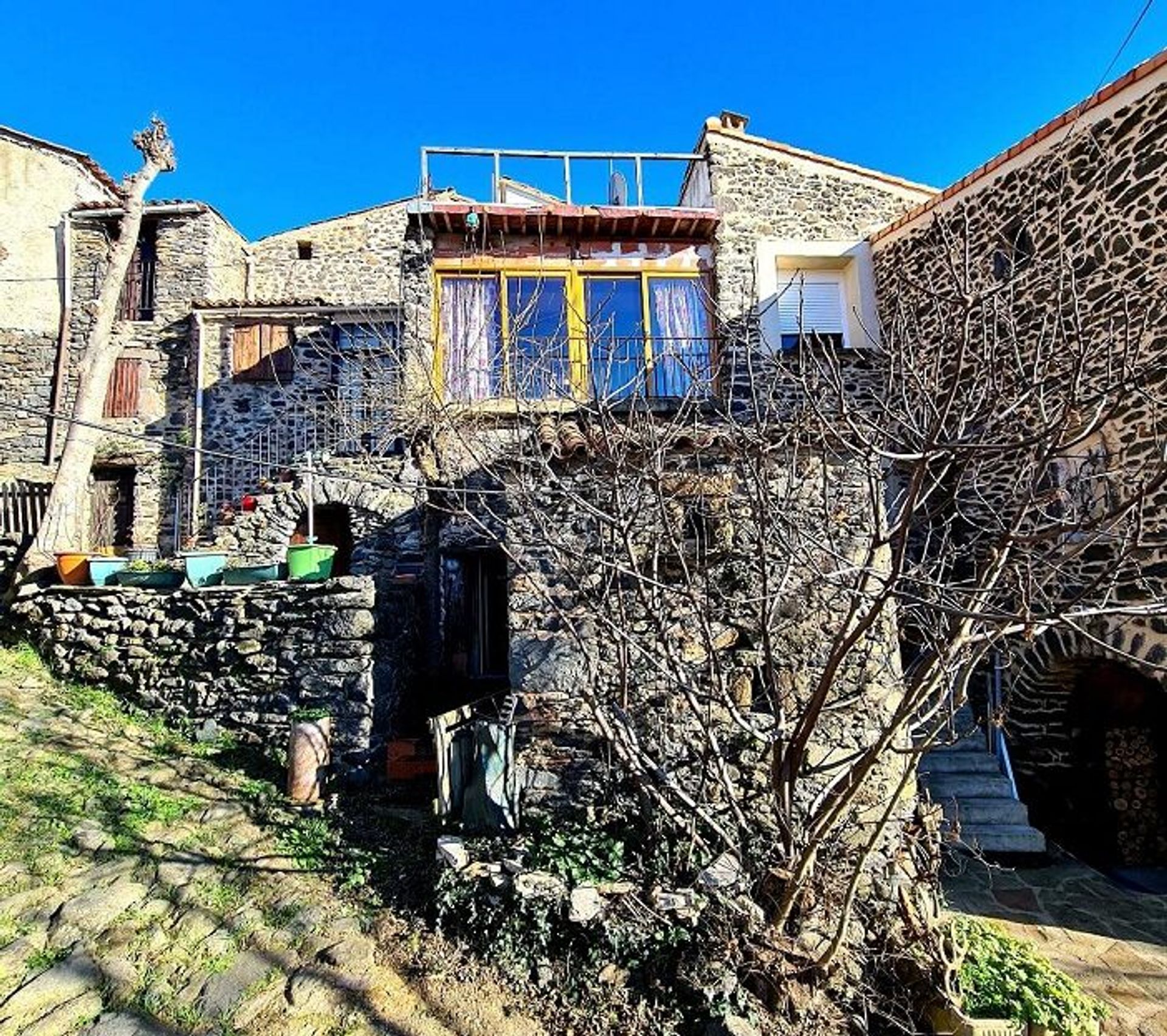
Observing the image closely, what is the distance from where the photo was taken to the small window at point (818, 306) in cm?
941

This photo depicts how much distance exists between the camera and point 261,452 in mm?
12453

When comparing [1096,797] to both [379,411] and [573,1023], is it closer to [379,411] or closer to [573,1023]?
[573,1023]

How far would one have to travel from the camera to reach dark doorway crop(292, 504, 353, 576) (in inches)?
451

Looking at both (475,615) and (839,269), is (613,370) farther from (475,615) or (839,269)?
(839,269)

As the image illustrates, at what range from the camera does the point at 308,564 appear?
23.2 feet

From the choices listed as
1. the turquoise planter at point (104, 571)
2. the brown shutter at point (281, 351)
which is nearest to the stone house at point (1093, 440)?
the turquoise planter at point (104, 571)

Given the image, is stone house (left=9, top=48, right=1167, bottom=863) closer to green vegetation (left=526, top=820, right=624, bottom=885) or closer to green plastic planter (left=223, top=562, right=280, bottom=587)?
green vegetation (left=526, top=820, right=624, bottom=885)

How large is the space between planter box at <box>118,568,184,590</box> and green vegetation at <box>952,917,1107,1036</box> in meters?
7.87

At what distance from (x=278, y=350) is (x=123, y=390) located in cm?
340

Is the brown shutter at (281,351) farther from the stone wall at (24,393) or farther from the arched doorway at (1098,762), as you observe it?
the arched doorway at (1098,762)

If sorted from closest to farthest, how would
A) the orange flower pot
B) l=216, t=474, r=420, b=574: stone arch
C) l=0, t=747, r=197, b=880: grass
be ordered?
l=0, t=747, r=197, b=880: grass → the orange flower pot → l=216, t=474, r=420, b=574: stone arch

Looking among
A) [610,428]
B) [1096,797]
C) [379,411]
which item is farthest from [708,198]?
[1096,797]

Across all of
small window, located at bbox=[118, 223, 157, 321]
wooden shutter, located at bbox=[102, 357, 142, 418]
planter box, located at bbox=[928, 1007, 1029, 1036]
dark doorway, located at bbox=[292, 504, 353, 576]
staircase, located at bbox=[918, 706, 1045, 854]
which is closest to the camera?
planter box, located at bbox=[928, 1007, 1029, 1036]

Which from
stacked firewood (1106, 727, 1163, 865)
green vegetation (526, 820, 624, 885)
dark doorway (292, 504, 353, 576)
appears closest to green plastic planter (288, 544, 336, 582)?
green vegetation (526, 820, 624, 885)
